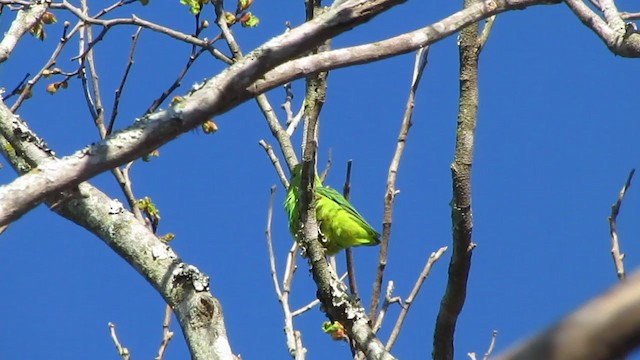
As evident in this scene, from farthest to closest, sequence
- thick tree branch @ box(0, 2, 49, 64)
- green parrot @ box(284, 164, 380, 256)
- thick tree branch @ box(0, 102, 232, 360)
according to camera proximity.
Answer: green parrot @ box(284, 164, 380, 256) → thick tree branch @ box(0, 2, 49, 64) → thick tree branch @ box(0, 102, 232, 360)

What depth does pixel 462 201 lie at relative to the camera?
3.40 m

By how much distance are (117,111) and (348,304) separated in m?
1.65

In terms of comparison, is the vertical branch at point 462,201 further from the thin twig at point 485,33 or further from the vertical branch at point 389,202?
the vertical branch at point 389,202

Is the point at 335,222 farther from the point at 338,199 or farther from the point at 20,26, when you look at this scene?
the point at 20,26

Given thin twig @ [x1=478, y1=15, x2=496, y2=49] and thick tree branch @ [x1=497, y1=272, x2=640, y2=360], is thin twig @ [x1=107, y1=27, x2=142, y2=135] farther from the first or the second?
thick tree branch @ [x1=497, y1=272, x2=640, y2=360]

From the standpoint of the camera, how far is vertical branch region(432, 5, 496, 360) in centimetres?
338

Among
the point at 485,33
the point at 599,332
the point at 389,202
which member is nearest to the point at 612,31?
the point at 485,33

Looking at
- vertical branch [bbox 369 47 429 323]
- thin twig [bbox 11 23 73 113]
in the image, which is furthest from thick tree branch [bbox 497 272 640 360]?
thin twig [bbox 11 23 73 113]

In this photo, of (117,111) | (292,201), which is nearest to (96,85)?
(117,111)

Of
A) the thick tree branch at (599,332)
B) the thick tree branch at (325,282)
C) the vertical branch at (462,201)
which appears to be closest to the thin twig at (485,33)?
the vertical branch at (462,201)

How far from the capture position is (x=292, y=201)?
18.1 ft

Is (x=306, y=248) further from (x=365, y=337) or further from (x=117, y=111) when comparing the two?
(x=117, y=111)

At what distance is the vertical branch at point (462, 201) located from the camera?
3.38 meters

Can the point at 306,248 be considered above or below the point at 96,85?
below
